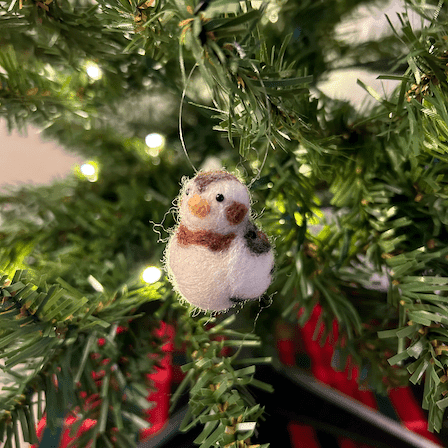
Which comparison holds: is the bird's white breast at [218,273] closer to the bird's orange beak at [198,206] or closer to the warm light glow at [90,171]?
the bird's orange beak at [198,206]

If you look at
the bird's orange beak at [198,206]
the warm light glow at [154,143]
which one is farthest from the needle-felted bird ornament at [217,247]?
the warm light glow at [154,143]

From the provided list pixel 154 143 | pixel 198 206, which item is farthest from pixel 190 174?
pixel 198 206

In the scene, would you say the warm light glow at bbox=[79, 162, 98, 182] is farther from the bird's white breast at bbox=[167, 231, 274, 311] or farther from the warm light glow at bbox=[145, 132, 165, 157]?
the bird's white breast at bbox=[167, 231, 274, 311]

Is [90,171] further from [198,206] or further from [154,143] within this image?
[198,206]

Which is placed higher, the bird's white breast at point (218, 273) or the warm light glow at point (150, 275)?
the bird's white breast at point (218, 273)

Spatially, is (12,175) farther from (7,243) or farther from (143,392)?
(143,392)

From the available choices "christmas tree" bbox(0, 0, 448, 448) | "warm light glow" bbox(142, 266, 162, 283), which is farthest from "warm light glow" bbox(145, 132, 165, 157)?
"warm light glow" bbox(142, 266, 162, 283)
